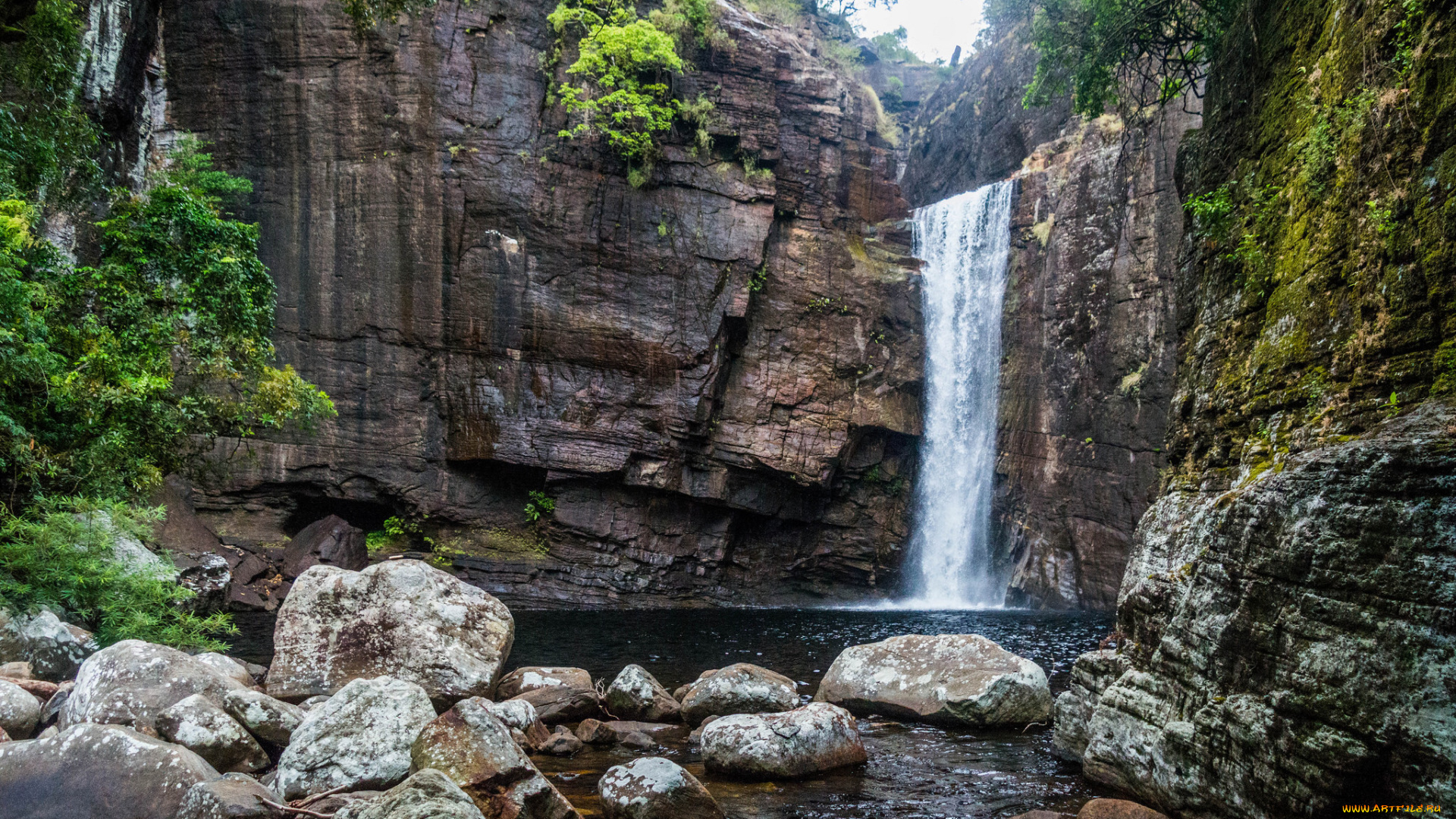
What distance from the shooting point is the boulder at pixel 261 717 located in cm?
602

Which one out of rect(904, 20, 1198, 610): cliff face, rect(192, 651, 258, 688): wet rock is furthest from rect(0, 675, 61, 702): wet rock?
rect(904, 20, 1198, 610): cliff face

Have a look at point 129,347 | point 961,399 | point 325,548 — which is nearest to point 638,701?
point 129,347

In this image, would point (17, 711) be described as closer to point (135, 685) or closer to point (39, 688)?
point (135, 685)

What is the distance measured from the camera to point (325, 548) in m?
18.8

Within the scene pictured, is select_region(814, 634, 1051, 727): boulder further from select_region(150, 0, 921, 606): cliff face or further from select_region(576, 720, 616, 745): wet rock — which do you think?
select_region(150, 0, 921, 606): cliff face

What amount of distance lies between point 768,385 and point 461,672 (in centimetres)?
1540

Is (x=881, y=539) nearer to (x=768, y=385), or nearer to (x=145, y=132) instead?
(x=768, y=385)

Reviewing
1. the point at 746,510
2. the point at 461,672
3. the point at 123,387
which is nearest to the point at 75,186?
the point at 123,387

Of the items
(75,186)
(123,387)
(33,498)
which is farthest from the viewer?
(75,186)

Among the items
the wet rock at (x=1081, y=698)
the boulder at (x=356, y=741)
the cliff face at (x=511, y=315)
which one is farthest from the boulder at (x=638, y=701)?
the cliff face at (x=511, y=315)

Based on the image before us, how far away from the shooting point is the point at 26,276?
1087 cm

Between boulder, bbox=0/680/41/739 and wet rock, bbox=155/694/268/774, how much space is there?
997 millimetres

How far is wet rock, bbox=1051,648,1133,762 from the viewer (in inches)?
254

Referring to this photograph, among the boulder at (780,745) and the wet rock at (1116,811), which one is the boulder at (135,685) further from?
the wet rock at (1116,811)
